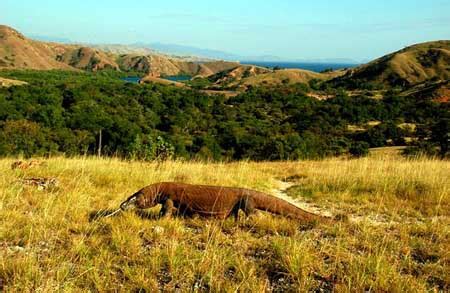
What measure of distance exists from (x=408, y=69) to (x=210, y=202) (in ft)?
389

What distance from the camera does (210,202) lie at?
4.82 metres

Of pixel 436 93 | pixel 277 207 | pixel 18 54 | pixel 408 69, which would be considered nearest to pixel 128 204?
pixel 277 207

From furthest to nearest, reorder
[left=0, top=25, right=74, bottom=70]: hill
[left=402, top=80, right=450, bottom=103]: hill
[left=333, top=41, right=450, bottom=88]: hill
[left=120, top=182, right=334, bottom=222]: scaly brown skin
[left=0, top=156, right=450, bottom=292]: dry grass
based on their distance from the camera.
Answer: [left=0, top=25, right=74, bottom=70]: hill → [left=333, top=41, right=450, bottom=88]: hill → [left=402, top=80, right=450, bottom=103]: hill → [left=120, top=182, right=334, bottom=222]: scaly brown skin → [left=0, top=156, right=450, bottom=292]: dry grass

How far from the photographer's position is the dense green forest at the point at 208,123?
36062mm

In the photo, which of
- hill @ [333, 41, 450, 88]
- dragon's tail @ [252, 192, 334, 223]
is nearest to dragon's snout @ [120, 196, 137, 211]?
dragon's tail @ [252, 192, 334, 223]

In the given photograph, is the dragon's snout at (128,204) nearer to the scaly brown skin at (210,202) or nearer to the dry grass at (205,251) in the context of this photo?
the scaly brown skin at (210,202)

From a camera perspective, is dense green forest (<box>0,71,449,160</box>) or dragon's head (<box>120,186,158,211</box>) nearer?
dragon's head (<box>120,186,158,211</box>)

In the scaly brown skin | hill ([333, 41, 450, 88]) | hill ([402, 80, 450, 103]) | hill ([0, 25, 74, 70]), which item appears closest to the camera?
the scaly brown skin

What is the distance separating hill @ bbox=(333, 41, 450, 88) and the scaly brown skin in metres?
107

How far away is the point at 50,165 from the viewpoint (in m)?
8.52

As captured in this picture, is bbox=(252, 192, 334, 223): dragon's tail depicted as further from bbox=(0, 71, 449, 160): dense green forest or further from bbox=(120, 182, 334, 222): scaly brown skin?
bbox=(0, 71, 449, 160): dense green forest

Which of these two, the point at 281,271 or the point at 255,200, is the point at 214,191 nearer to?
the point at 255,200

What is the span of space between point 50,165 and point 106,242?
5.43 m

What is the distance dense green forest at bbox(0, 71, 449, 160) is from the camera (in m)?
36.1
